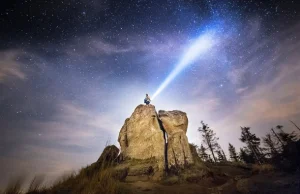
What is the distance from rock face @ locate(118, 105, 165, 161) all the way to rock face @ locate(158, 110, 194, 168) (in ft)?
4.42

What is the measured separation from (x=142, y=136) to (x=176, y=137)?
500 cm

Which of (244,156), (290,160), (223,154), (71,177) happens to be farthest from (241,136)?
(71,177)

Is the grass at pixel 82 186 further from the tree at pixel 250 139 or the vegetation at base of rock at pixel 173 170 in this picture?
the tree at pixel 250 139

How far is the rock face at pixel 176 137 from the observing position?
1990 cm

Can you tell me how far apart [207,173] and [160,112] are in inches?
481

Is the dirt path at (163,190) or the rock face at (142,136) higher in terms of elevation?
the rock face at (142,136)

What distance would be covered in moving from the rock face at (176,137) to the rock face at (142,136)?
53.0 inches

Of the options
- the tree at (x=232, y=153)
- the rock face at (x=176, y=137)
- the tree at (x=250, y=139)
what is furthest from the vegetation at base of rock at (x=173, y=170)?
the tree at (x=232, y=153)

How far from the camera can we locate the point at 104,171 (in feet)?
17.7

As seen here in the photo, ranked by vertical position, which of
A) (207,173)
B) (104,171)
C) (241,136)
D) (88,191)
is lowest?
(88,191)

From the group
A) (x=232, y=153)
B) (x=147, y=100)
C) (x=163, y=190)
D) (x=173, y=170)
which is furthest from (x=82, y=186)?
(x=232, y=153)

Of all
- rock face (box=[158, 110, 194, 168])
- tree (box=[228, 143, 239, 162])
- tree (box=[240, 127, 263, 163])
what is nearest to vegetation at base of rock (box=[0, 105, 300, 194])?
rock face (box=[158, 110, 194, 168])

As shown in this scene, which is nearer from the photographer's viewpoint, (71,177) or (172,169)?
(71,177)

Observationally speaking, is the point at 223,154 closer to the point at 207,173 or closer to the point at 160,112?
the point at 160,112
